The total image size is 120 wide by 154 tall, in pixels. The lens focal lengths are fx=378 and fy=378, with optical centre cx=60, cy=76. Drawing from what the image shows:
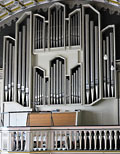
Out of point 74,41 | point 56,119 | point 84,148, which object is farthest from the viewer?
point 74,41

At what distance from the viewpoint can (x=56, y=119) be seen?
16.1 meters

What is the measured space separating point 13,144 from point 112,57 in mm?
6023

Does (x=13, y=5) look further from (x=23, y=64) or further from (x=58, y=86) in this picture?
(x=58, y=86)

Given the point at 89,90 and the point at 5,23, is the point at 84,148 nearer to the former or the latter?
the point at 89,90

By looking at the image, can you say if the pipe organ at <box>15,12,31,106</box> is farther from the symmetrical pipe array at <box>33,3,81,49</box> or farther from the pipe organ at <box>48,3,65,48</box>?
the pipe organ at <box>48,3,65,48</box>

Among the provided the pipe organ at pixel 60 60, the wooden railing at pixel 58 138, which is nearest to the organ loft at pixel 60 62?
the pipe organ at pixel 60 60

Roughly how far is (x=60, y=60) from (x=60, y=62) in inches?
7.3

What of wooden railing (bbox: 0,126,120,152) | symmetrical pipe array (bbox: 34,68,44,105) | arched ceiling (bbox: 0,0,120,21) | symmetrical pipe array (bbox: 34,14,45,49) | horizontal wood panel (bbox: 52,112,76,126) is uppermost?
arched ceiling (bbox: 0,0,120,21)

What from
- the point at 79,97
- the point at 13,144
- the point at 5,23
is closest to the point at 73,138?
the point at 13,144

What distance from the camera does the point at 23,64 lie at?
18062 mm

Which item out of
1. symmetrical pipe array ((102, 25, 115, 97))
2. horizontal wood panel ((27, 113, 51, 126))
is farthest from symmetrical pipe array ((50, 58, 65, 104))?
symmetrical pipe array ((102, 25, 115, 97))

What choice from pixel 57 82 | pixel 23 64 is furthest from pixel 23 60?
pixel 57 82

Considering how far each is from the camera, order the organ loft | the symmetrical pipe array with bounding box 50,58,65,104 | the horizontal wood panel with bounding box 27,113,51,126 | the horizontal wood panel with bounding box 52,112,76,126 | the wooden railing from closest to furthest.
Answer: the wooden railing → the horizontal wood panel with bounding box 27,113,51,126 → the horizontal wood panel with bounding box 52,112,76,126 → the organ loft → the symmetrical pipe array with bounding box 50,58,65,104

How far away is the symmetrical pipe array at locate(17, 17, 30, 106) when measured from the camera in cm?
1775
